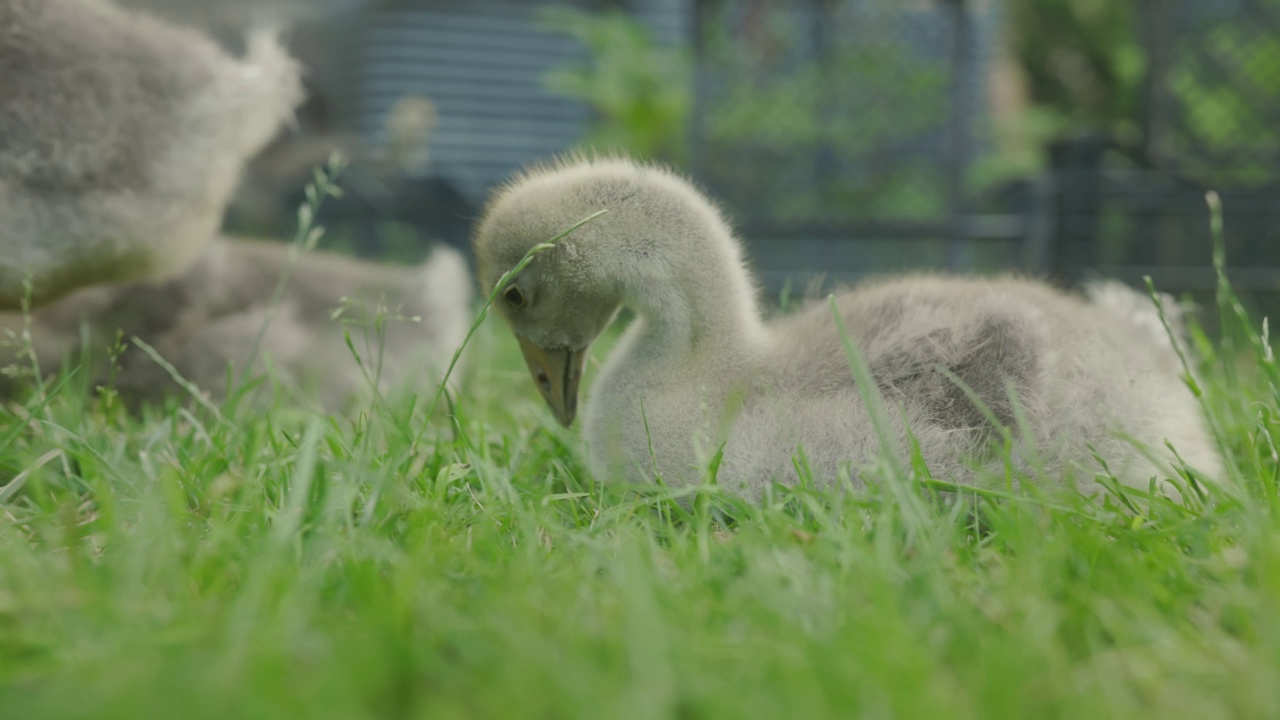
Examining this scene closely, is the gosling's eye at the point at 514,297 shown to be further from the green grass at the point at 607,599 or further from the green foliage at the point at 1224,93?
the green foliage at the point at 1224,93

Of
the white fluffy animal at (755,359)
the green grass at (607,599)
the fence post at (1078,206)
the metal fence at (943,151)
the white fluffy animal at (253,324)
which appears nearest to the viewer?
the green grass at (607,599)

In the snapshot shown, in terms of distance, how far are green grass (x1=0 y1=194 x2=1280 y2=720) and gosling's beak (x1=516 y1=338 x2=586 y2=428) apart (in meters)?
0.39

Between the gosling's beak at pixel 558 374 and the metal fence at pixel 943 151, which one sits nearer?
the gosling's beak at pixel 558 374

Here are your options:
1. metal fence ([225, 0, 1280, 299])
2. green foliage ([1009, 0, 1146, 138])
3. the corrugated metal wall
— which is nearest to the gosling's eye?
metal fence ([225, 0, 1280, 299])

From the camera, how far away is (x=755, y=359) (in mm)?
2271

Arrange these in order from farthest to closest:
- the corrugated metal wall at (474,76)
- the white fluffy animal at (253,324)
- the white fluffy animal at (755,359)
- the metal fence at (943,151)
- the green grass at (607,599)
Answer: the corrugated metal wall at (474,76), the metal fence at (943,151), the white fluffy animal at (253,324), the white fluffy animal at (755,359), the green grass at (607,599)

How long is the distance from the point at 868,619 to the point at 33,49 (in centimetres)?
228

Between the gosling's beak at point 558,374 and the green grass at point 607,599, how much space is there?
1.29 feet

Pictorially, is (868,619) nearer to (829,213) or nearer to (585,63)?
(829,213)

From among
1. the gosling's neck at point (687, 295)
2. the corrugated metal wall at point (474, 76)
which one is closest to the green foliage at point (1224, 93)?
the gosling's neck at point (687, 295)

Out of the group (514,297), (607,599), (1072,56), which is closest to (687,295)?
(514,297)

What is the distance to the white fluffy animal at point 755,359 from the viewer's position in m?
2.04

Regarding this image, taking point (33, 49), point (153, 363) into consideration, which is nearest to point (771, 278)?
point (153, 363)

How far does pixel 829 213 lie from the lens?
268 inches
